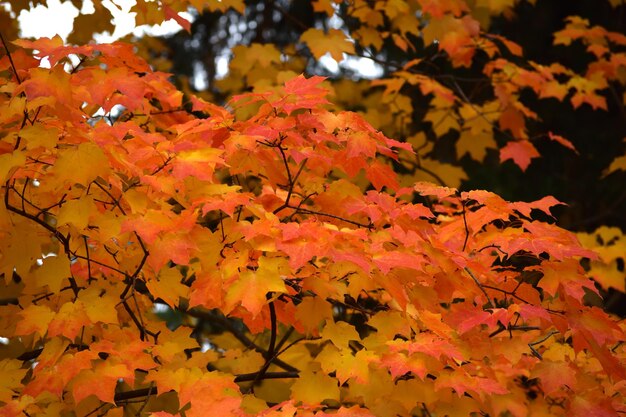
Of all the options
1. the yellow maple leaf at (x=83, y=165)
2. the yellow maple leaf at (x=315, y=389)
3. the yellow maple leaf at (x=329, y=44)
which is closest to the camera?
the yellow maple leaf at (x=83, y=165)

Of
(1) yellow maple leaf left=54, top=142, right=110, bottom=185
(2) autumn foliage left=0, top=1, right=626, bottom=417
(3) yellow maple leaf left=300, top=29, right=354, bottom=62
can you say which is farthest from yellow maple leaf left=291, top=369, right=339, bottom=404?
(3) yellow maple leaf left=300, top=29, right=354, bottom=62

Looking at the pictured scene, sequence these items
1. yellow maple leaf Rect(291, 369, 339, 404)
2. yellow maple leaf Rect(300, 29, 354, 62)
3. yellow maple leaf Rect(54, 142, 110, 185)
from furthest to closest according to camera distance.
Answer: yellow maple leaf Rect(300, 29, 354, 62) → yellow maple leaf Rect(291, 369, 339, 404) → yellow maple leaf Rect(54, 142, 110, 185)

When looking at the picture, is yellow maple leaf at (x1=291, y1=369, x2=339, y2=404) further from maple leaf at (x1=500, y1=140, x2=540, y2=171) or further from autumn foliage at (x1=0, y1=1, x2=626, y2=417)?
maple leaf at (x1=500, y1=140, x2=540, y2=171)

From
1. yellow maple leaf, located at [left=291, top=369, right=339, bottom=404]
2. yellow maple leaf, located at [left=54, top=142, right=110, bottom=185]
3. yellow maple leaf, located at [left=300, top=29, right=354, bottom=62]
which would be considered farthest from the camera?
yellow maple leaf, located at [left=300, top=29, right=354, bottom=62]

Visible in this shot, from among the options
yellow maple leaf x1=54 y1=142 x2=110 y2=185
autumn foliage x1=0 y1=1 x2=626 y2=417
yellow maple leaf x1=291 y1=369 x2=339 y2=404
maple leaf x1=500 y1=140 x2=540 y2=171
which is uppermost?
yellow maple leaf x1=54 y1=142 x2=110 y2=185

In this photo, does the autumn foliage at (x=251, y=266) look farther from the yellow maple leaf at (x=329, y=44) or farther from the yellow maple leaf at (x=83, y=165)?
the yellow maple leaf at (x=329, y=44)

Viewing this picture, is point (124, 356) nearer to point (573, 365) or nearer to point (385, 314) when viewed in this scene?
point (385, 314)

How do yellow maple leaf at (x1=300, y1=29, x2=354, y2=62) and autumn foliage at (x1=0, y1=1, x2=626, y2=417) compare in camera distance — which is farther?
yellow maple leaf at (x1=300, y1=29, x2=354, y2=62)

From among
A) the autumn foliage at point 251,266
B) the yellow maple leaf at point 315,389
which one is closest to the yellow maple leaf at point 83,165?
the autumn foliage at point 251,266

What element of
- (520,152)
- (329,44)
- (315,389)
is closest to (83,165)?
(315,389)

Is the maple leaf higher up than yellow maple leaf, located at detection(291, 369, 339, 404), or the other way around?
yellow maple leaf, located at detection(291, 369, 339, 404)

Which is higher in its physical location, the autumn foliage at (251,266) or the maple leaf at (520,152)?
the autumn foliage at (251,266)

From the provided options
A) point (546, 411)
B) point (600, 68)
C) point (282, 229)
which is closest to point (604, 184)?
point (600, 68)

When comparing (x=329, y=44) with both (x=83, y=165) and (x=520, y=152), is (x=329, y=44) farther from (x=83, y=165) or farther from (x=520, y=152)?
(x=83, y=165)
